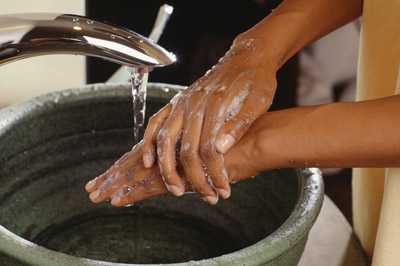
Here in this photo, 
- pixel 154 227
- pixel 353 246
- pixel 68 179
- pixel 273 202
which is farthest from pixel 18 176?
pixel 353 246

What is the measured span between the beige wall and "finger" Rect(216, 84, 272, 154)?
1.38 feet

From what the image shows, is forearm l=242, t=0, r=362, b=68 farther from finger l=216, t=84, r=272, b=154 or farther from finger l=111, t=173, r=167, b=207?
finger l=111, t=173, r=167, b=207

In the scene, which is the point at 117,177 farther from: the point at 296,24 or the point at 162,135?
the point at 296,24

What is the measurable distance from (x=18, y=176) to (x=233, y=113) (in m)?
0.29

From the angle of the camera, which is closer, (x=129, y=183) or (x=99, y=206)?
(x=129, y=183)

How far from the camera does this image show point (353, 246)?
0.88 meters

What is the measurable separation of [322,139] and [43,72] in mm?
551

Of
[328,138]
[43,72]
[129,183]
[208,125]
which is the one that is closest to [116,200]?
[129,183]

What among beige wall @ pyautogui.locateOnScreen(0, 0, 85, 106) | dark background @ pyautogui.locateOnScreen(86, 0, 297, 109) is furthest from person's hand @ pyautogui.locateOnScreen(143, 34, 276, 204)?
dark background @ pyautogui.locateOnScreen(86, 0, 297, 109)

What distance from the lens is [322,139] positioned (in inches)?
25.6

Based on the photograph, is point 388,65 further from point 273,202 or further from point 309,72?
point 309,72

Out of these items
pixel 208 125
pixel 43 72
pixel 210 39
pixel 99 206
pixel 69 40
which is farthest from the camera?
pixel 210 39

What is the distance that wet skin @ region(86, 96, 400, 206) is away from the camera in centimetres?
64

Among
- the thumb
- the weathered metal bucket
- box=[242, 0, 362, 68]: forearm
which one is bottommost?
the weathered metal bucket
